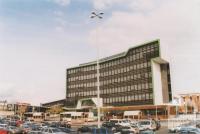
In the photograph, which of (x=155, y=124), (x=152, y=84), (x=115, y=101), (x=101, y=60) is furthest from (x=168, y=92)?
(x=155, y=124)

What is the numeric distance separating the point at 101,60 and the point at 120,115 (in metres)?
28.7

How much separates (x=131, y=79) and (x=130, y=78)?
30.0 inches

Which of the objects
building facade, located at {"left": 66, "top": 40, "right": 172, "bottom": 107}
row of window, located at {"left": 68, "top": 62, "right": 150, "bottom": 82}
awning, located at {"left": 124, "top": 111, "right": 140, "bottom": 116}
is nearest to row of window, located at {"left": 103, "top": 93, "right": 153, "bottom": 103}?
building facade, located at {"left": 66, "top": 40, "right": 172, "bottom": 107}

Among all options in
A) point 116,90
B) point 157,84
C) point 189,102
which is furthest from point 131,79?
point 189,102

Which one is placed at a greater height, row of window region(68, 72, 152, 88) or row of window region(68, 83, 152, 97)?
row of window region(68, 72, 152, 88)

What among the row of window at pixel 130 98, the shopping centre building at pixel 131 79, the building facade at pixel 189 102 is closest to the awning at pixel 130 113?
the shopping centre building at pixel 131 79

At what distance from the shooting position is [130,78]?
114 meters

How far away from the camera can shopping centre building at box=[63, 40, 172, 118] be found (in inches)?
4087

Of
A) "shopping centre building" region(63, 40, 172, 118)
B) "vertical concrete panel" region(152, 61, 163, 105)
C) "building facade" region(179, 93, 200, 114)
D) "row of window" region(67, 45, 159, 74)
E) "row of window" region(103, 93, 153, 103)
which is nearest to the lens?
"building facade" region(179, 93, 200, 114)

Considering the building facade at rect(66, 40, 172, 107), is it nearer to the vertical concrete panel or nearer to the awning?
the vertical concrete panel

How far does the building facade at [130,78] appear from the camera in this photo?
104 meters

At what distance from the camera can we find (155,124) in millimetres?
58156

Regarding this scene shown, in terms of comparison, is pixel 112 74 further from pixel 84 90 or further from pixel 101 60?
pixel 84 90

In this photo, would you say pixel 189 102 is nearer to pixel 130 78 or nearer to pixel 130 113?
pixel 130 113
